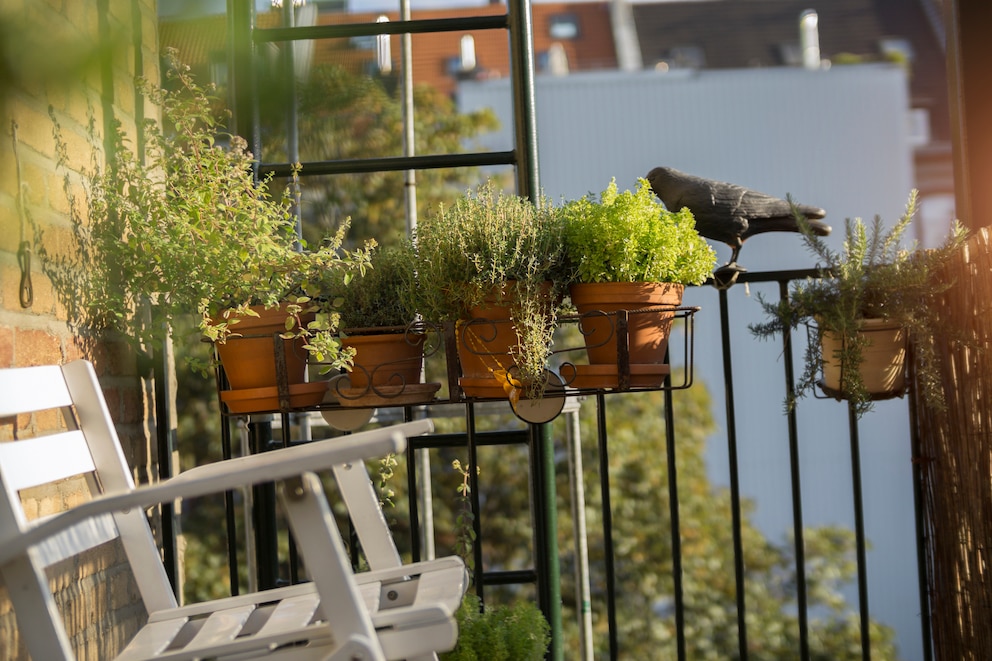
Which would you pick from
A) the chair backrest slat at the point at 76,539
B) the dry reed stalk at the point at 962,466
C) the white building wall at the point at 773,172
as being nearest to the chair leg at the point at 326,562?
the chair backrest slat at the point at 76,539

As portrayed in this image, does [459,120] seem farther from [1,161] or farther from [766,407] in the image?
[1,161]

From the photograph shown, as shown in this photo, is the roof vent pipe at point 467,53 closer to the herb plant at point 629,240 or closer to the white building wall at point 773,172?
the white building wall at point 773,172

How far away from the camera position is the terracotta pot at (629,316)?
158 cm

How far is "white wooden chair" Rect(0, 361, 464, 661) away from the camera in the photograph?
99cm

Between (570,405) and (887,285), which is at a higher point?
(887,285)

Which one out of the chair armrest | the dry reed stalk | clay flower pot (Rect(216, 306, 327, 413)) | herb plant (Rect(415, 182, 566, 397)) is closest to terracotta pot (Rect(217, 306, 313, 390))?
clay flower pot (Rect(216, 306, 327, 413))

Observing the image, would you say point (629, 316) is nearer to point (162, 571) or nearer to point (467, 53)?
point (162, 571)

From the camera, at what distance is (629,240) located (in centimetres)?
155

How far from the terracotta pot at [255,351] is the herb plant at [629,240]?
480 mm

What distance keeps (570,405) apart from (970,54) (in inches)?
41.5

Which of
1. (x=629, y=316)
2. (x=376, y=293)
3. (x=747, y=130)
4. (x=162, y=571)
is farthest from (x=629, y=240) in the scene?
(x=747, y=130)

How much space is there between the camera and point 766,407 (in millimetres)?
6363

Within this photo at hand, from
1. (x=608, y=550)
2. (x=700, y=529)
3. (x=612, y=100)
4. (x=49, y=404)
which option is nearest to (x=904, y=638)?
(x=700, y=529)

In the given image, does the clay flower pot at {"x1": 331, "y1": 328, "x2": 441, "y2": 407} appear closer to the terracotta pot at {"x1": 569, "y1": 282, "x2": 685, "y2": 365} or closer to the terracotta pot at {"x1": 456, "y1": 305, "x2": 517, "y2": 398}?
the terracotta pot at {"x1": 456, "y1": 305, "x2": 517, "y2": 398}
